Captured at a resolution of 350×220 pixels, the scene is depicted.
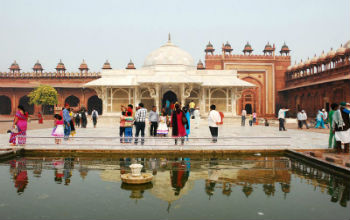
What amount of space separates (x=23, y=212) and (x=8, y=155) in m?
3.43

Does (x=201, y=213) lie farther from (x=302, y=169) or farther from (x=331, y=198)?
(x=302, y=169)

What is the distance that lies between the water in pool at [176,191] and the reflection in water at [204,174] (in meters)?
0.01

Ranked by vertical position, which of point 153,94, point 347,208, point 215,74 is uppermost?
point 215,74

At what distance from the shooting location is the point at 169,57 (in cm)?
2217

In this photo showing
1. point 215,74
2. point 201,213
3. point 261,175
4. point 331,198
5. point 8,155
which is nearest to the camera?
point 201,213

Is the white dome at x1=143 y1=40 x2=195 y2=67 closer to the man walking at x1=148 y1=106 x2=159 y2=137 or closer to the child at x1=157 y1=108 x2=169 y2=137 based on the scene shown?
the man walking at x1=148 y1=106 x2=159 y2=137

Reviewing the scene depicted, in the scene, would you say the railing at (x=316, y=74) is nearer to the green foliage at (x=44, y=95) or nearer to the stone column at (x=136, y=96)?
the stone column at (x=136, y=96)

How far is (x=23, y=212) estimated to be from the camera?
2984 mm

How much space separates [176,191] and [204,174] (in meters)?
0.98

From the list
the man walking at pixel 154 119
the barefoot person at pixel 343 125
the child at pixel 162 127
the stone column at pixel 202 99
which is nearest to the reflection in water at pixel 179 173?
the child at pixel 162 127

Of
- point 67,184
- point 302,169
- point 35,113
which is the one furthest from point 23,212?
point 35,113

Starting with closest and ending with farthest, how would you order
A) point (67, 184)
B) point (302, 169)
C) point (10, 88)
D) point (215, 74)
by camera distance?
point (67, 184) < point (302, 169) < point (215, 74) < point (10, 88)

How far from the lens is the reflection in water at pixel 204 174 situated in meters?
3.73

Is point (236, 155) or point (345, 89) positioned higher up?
point (345, 89)
